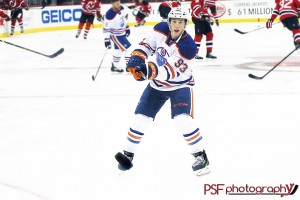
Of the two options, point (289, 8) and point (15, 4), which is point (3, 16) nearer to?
point (15, 4)

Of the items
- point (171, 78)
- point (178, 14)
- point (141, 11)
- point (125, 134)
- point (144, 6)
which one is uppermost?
point (178, 14)

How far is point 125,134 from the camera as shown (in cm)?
461

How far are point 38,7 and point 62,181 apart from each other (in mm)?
14398

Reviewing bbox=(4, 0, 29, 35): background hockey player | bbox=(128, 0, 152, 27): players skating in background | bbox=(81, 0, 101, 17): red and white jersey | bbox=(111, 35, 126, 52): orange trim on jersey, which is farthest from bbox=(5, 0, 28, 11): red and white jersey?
bbox=(111, 35, 126, 52): orange trim on jersey

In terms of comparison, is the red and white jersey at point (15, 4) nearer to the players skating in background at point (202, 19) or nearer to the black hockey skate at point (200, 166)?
the players skating in background at point (202, 19)

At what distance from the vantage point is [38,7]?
17.1 metres

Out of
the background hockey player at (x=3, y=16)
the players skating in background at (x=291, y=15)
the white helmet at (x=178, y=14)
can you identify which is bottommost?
the background hockey player at (x=3, y=16)

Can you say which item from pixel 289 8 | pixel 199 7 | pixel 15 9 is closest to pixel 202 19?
pixel 199 7

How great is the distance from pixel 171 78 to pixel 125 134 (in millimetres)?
1307

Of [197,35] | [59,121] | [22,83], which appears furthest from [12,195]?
[197,35]

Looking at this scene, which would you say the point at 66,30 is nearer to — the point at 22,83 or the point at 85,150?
the point at 22,83

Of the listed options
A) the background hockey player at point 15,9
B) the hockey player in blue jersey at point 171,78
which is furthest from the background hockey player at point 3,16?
the hockey player in blue jersey at point 171,78

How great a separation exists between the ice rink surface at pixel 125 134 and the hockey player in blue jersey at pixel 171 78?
19 cm

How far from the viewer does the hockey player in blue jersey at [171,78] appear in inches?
133
